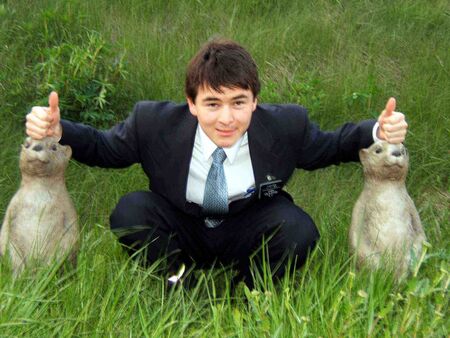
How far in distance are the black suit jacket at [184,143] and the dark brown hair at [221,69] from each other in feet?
0.48

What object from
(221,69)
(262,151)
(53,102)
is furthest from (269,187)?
(53,102)

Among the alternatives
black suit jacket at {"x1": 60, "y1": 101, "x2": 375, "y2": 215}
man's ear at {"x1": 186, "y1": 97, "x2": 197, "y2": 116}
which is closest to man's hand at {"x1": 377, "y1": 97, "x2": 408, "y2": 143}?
black suit jacket at {"x1": 60, "y1": 101, "x2": 375, "y2": 215}

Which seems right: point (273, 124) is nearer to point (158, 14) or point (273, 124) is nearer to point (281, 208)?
point (281, 208)

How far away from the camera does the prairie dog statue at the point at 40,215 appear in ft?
10.2

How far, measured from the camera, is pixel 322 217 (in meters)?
3.82

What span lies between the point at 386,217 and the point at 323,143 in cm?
38

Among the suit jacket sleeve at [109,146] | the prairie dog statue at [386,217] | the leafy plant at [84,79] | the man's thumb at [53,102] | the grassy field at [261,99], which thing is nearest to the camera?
the grassy field at [261,99]

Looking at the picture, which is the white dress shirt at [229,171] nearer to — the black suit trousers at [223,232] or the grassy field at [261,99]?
the black suit trousers at [223,232]

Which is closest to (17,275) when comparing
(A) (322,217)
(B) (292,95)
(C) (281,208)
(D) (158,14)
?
(C) (281,208)

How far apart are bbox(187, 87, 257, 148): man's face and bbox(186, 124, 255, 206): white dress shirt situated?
8 cm

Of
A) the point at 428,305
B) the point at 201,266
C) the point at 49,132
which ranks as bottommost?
the point at 201,266

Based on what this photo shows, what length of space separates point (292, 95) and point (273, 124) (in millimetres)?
1141

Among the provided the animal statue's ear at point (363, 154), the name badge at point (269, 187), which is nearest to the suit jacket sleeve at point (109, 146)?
the name badge at point (269, 187)

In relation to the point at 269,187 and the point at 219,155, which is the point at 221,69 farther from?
the point at 269,187
